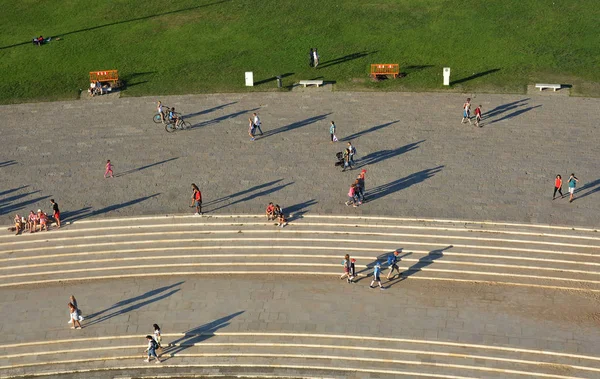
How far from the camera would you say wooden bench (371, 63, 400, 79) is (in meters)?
52.5

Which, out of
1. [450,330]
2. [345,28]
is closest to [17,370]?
[450,330]

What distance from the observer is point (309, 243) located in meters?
40.2

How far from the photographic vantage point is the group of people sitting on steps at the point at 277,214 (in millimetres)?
40719

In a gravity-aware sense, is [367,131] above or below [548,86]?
below

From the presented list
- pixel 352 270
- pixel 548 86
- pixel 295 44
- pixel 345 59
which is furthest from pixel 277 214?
pixel 548 86

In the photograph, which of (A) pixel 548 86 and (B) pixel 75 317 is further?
(A) pixel 548 86

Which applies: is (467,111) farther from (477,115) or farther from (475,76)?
(475,76)

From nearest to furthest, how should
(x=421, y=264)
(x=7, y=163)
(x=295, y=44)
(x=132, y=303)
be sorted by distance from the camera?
(x=132, y=303), (x=421, y=264), (x=7, y=163), (x=295, y=44)

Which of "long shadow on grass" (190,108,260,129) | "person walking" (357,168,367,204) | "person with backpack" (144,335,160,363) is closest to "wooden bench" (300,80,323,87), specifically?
"long shadow on grass" (190,108,260,129)

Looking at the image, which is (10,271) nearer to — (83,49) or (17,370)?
(17,370)

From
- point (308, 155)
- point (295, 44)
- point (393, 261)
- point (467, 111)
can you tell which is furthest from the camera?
point (295, 44)

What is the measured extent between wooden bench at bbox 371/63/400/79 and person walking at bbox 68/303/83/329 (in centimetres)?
2557

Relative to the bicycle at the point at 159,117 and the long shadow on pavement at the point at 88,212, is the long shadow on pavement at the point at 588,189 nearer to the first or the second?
the long shadow on pavement at the point at 88,212

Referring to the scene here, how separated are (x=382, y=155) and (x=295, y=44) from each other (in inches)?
568
